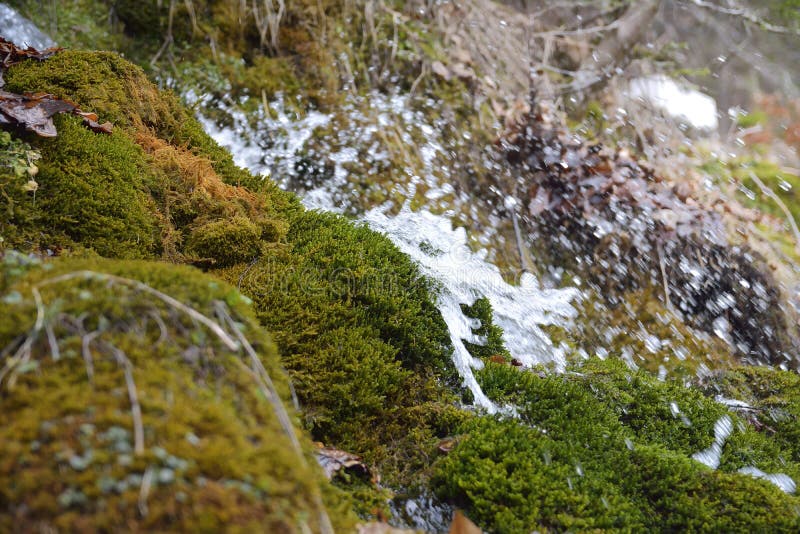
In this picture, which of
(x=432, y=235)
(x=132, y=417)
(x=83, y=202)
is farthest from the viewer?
(x=432, y=235)

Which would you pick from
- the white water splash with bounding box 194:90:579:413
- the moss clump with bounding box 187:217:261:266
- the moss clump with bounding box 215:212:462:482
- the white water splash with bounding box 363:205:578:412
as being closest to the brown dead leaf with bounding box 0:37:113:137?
the moss clump with bounding box 187:217:261:266

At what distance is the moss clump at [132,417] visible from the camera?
4.24ft

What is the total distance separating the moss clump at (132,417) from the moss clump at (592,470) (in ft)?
2.94

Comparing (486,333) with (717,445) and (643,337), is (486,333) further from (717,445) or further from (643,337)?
(643,337)

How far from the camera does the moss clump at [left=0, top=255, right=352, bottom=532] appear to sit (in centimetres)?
129

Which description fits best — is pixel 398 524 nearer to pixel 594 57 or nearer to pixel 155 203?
pixel 155 203

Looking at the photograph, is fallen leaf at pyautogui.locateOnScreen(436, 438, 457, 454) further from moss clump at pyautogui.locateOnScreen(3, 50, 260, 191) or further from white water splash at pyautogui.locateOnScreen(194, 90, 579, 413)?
moss clump at pyautogui.locateOnScreen(3, 50, 260, 191)

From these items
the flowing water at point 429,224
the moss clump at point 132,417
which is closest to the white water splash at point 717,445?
the flowing water at point 429,224

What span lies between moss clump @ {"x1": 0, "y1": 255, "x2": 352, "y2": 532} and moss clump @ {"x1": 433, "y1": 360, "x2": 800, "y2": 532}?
0.89 metres

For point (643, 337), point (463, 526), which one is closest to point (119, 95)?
point (463, 526)

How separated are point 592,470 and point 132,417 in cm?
232

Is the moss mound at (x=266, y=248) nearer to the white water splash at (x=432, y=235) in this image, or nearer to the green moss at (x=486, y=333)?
the white water splash at (x=432, y=235)

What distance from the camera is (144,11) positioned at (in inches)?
234

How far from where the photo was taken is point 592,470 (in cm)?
279
